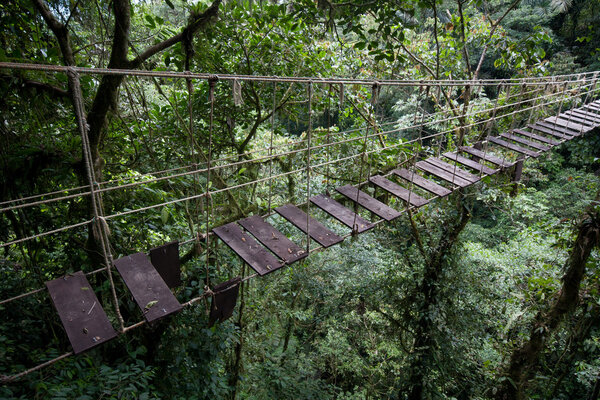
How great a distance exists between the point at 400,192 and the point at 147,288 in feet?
5.24

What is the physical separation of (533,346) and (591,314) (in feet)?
1.56

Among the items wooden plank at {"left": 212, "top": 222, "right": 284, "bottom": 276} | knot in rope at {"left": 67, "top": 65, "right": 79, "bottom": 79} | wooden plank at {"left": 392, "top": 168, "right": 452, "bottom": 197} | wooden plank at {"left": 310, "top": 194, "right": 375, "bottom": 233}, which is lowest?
wooden plank at {"left": 392, "top": 168, "right": 452, "bottom": 197}

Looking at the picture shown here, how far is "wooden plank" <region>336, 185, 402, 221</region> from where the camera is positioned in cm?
204

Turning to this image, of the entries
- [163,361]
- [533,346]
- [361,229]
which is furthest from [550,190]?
[163,361]

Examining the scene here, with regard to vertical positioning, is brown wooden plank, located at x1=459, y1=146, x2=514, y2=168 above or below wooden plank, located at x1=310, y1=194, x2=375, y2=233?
below

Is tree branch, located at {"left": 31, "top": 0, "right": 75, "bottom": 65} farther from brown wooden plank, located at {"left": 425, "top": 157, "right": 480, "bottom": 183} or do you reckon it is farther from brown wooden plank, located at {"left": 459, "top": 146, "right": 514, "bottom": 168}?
brown wooden plank, located at {"left": 459, "top": 146, "right": 514, "bottom": 168}

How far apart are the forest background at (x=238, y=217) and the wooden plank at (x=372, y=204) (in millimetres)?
346

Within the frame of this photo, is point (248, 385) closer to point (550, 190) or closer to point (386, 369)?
point (386, 369)

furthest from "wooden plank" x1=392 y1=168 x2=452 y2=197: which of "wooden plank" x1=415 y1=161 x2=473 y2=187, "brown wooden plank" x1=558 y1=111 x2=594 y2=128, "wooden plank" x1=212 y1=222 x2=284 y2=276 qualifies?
"brown wooden plank" x1=558 y1=111 x2=594 y2=128

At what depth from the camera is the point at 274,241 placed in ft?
5.57

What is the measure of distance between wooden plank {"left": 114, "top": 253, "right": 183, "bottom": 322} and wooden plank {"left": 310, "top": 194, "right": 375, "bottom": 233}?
37.9 inches

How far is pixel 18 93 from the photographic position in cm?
169

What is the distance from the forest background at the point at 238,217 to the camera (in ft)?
5.75

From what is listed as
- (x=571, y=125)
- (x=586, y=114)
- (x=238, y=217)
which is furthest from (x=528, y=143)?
(x=238, y=217)
